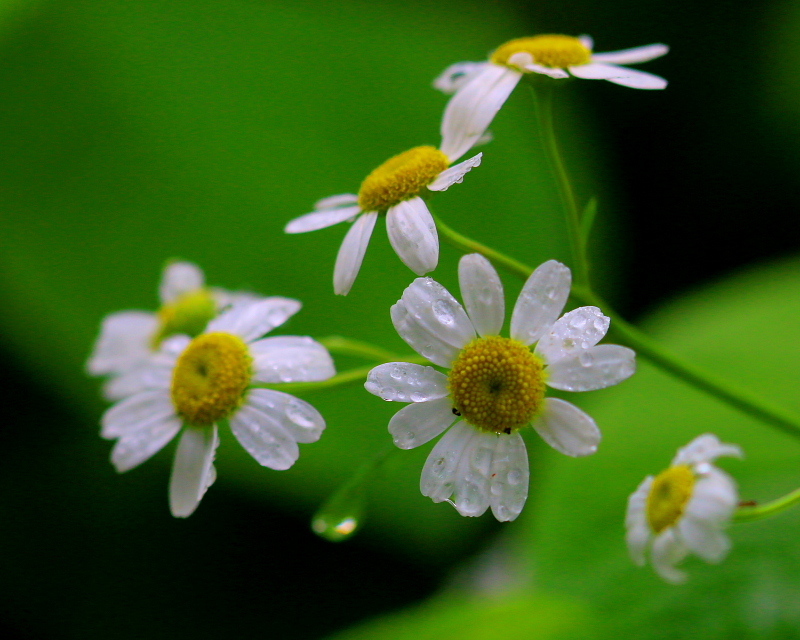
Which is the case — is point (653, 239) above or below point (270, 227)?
below

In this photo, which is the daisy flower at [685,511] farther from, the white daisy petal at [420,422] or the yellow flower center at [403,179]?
the yellow flower center at [403,179]

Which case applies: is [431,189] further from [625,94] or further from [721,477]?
[625,94]

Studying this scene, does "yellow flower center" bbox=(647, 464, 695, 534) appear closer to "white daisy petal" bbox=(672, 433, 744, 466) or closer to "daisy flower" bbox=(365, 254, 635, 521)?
"white daisy petal" bbox=(672, 433, 744, 466)

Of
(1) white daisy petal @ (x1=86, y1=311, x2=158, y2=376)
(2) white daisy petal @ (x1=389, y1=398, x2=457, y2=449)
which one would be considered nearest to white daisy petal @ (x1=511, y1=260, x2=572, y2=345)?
(2) white daisy petal @ (x1=389, y1=398, x2=457, y2=449)

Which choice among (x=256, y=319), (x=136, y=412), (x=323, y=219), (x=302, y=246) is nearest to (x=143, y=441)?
(x=136, y=412)

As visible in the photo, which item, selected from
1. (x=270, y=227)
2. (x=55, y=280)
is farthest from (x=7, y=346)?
(x=270, y=227)

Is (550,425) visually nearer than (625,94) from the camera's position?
Yes

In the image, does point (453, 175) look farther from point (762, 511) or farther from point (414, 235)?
point (762, 511)
